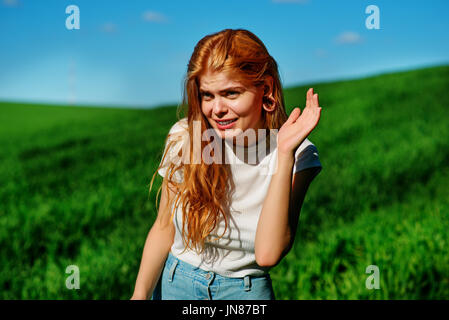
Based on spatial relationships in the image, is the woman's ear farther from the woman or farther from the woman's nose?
the woman's nose

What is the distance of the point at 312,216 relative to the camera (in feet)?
16.9

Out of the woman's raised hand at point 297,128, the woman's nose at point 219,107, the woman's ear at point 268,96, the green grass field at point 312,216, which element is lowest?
the green grass field at point 312,216

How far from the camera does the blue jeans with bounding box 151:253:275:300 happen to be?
1.74 m

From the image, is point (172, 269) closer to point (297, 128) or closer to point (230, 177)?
point (230, 177)

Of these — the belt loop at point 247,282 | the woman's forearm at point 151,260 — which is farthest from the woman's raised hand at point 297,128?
the woman's forearm at point 151,260

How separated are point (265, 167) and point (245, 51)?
0.47 metres

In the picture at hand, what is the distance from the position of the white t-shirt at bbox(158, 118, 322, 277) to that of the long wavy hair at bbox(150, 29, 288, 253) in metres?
0.04

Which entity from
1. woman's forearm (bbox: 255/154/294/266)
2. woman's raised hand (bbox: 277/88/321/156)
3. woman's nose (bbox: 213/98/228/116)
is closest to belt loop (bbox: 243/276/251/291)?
woman's forearm (bbox: 255/154/294/266)

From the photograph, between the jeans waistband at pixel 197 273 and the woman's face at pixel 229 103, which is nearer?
the woman's face at pixel 229 103

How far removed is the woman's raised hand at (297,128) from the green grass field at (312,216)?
2.11 meters

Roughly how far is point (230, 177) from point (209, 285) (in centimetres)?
46

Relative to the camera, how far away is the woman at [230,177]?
159 cm

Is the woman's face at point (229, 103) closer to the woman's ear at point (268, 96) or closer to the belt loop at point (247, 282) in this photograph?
the woman's ear at point (268, 96)

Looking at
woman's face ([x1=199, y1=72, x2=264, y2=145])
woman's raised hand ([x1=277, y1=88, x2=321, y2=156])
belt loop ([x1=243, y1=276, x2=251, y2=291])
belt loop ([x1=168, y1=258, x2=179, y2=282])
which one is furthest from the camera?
belt loop ([x1=168, y1=258, x2=179, y2=282])
